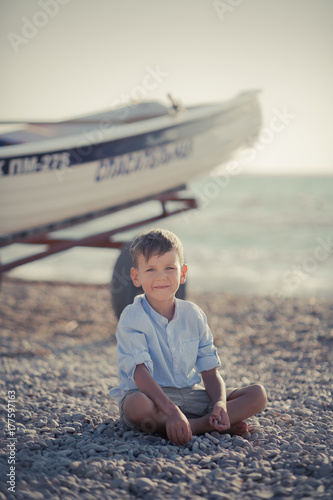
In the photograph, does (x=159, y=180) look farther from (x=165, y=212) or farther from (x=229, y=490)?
(x=229, y=490)

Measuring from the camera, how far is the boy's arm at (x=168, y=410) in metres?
2.13

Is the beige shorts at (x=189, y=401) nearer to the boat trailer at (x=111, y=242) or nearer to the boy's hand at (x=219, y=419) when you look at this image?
the boy's hand at (x=219, y=419)

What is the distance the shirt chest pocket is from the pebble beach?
33 cm

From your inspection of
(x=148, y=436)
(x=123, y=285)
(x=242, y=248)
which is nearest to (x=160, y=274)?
(x=148, y=436)

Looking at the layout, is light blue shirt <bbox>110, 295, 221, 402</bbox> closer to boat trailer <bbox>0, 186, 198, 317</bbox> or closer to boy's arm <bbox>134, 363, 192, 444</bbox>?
boy's arm <bbox>134, 363, 192, 444</bbox>

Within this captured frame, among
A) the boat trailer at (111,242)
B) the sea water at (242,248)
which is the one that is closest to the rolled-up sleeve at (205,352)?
the boat trailer at (111,242)

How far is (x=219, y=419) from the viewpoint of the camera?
2.23 m

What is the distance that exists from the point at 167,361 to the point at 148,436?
0.33 meters

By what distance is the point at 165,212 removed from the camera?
18.9 ft

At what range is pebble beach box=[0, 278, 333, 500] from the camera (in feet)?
6.05

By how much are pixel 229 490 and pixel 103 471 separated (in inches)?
18.4

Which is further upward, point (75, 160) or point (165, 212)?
point (75, 160)

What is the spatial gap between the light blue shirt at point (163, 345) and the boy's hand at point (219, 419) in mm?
227

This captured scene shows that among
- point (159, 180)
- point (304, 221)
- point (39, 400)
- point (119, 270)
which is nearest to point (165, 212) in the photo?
point (159, 180)
